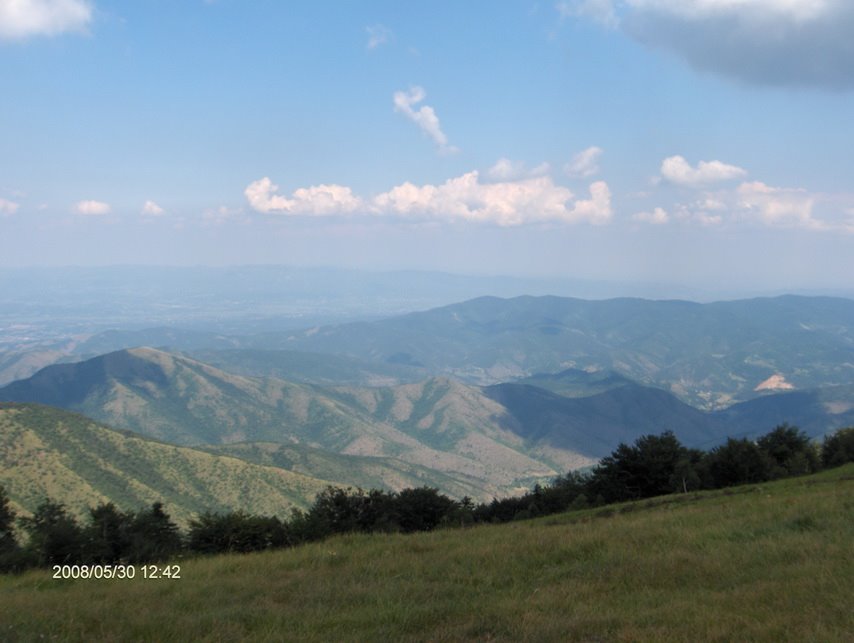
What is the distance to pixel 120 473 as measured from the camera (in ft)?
427

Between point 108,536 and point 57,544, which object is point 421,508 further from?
point 57,544

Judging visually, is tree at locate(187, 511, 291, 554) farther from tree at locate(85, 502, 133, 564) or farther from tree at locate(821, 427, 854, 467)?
tree at locate(821, 427, 854, 467)

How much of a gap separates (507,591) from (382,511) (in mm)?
24289

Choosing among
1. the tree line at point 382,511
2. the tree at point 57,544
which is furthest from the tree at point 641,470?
the tree at point 57,544

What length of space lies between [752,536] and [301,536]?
12.8 m

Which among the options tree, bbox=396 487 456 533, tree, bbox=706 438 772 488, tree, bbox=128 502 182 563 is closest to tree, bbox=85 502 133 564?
tree, bbox=128 502 182 563

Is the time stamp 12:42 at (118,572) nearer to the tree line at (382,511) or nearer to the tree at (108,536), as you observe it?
the tree line at (382,511)

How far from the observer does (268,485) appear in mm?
139000

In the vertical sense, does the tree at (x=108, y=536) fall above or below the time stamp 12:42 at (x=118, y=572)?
below

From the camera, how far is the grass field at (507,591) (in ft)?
21.3

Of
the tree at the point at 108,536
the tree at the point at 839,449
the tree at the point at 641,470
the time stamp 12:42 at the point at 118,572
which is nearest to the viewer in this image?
the time stamp 12:42 at the point at 118,572

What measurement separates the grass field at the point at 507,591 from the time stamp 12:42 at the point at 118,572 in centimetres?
24

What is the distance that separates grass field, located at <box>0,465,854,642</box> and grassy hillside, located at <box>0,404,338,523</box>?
11479 centimetres

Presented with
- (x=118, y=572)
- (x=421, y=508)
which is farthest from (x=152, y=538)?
(x=421, y=508)
